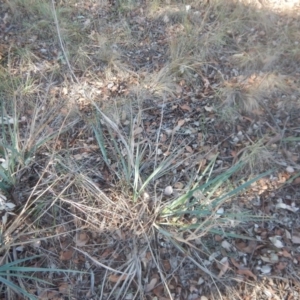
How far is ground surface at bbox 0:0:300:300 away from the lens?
188 cm

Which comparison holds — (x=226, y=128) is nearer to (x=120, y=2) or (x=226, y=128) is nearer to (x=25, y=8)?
(x=120, y=2)

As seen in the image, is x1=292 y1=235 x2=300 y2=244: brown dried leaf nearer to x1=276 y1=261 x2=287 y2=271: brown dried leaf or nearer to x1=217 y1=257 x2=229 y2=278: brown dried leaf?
x1=276 y1=261 x2=287 y2=271: brown dried leaf

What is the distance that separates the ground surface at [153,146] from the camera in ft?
6.16

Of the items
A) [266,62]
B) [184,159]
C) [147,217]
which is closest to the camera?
[147,217]

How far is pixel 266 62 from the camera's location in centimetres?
288

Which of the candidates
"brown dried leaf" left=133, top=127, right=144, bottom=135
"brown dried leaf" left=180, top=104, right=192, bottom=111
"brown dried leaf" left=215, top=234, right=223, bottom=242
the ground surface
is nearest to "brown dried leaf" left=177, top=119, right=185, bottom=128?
the ground surface

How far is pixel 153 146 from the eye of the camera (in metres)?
2.43

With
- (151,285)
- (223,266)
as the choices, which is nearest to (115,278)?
(151,285)

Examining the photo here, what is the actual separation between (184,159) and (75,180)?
0.72 metres

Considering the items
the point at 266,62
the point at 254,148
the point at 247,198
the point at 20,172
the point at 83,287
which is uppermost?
the point at 266,62

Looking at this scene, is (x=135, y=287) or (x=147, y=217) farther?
(x=147, y=217)

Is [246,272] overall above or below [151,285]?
above

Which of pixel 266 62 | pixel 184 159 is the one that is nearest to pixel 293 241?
pixel 184 159

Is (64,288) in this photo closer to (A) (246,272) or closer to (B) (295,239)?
(A) (246,272)
